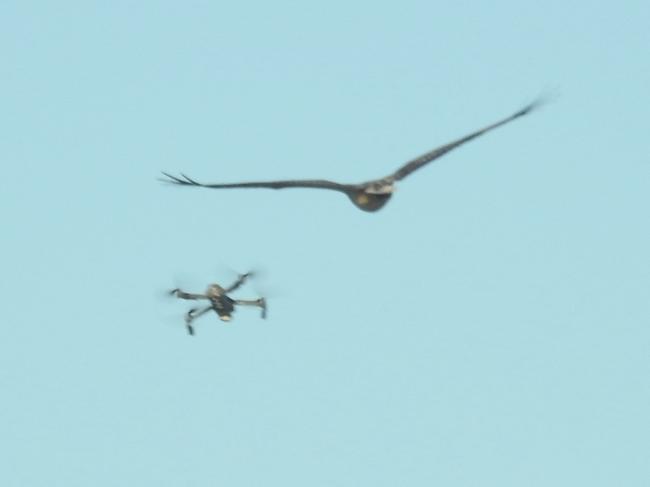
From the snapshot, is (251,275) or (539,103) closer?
(539,103)

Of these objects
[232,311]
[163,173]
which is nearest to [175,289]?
[232,311]

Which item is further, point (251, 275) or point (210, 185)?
point (251, 275)

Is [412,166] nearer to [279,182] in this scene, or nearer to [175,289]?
[279,182]

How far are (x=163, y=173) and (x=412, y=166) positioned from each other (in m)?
7.98

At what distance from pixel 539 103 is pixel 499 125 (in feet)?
6.90

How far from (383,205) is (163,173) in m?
7.89

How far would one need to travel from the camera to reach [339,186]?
273ft

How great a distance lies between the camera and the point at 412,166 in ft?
281

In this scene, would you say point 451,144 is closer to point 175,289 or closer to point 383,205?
point 383,205

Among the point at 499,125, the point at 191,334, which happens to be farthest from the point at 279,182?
the point at 191,334

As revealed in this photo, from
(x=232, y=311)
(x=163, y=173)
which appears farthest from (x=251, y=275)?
(x=163, y=173)

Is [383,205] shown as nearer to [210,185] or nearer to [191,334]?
[210,185]

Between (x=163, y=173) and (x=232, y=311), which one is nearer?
(x=163, y=173)

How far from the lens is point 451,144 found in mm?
87000
